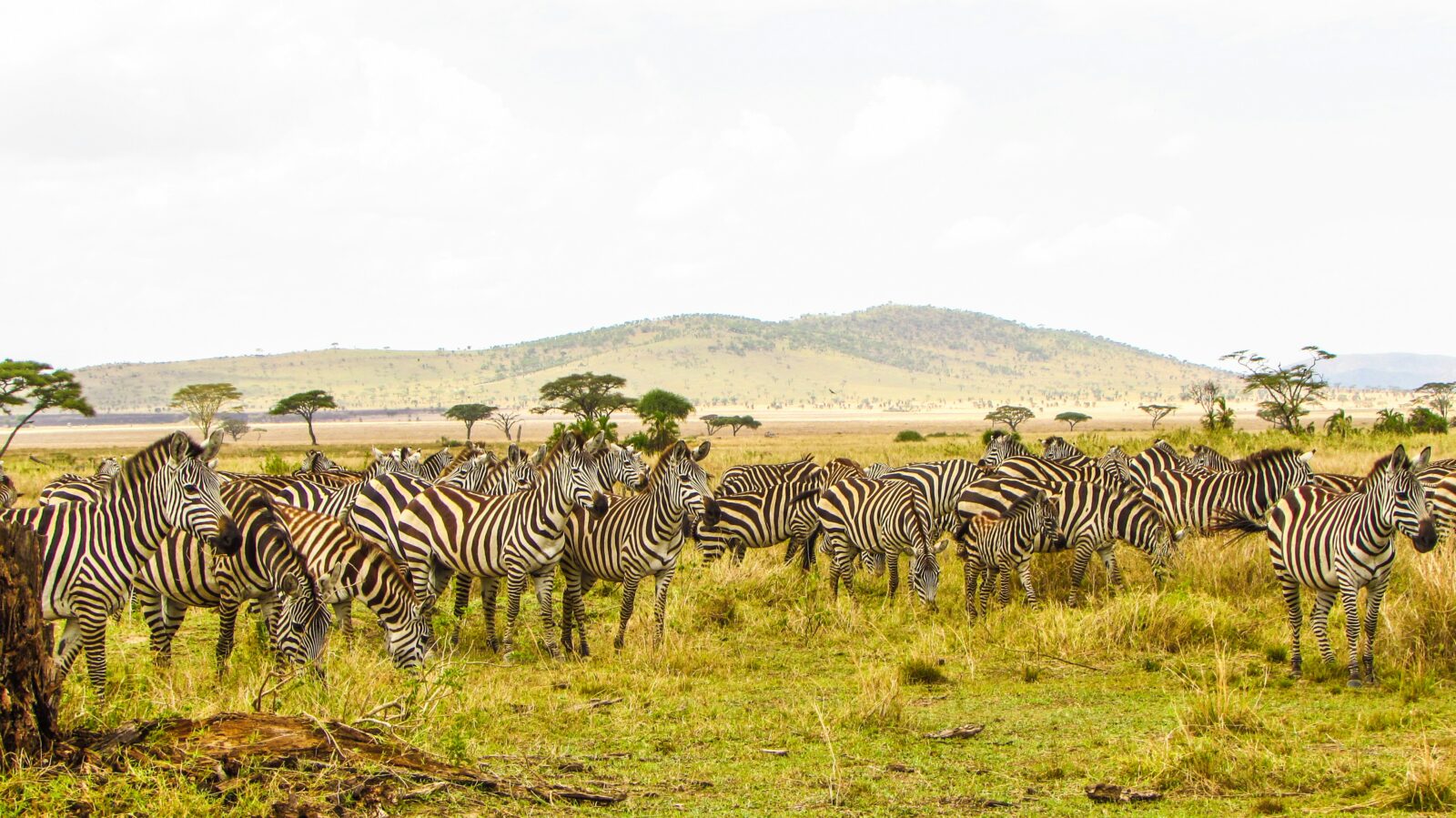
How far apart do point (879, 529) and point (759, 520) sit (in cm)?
201

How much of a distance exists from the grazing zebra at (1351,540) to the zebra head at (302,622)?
23.8 feet

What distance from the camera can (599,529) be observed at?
1073 cm

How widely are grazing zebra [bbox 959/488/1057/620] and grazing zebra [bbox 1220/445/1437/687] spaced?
264cm

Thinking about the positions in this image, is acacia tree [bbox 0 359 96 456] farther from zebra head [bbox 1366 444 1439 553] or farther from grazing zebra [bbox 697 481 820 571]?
zebra head [bbox 1366 444 1439 553]

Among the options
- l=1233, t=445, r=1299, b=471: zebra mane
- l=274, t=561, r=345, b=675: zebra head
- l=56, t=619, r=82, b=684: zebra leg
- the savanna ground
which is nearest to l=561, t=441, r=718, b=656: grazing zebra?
the savanna ground

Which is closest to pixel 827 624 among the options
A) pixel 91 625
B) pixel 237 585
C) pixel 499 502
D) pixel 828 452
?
pixel 499 502

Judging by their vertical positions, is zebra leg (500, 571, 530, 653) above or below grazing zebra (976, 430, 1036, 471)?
below

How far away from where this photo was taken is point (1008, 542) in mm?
11695

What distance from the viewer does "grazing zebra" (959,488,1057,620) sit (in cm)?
1170

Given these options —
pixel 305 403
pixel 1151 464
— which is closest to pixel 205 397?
pixel 305 403

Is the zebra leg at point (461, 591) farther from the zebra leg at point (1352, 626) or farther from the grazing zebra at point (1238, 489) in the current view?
the grazing zebra at point (1238, 489)

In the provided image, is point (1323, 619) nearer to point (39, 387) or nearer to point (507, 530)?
point (507, 530)

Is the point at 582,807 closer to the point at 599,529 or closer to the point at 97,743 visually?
the point at 97,743

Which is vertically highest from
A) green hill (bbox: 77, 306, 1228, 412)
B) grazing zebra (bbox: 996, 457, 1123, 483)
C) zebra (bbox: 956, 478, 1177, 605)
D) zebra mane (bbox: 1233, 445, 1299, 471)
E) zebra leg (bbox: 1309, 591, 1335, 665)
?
green hill (bbox: 77, 306, 1228, 412)
